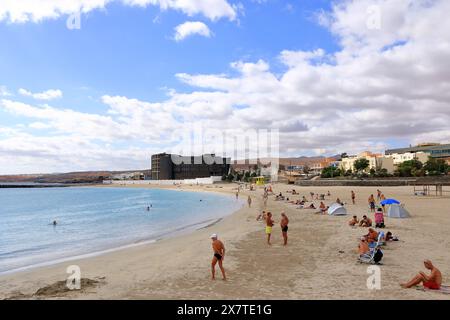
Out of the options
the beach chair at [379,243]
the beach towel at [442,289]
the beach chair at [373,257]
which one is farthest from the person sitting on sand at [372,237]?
the beach towel at [442,289]

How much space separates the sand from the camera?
8773mm

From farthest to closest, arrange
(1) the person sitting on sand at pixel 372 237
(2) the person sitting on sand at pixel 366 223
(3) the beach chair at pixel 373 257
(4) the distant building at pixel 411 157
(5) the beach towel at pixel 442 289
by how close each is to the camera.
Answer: (4) the distant building at pixel 411 157
(2) the person sitting on sand at pixel 366 223
(1) the person sitting on sand at pixel 372 237
(3) the beach chair at pixel 373 257
(5) the beach towel at pixel 442 289

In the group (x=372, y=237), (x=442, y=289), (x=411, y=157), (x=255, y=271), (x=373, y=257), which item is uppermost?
(x=411, y=157)

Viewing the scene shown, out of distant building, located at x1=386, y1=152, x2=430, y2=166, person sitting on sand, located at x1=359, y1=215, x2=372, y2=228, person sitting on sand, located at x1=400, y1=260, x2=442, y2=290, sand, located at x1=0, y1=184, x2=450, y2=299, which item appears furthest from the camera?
distant building, located at x1=386, y1=152, x2=430, y2=166

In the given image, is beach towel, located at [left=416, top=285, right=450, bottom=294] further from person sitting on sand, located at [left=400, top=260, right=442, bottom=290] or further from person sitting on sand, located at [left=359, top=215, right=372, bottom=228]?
person sitting on sand, located at [left=359, top=215, right=372, bottom=228]

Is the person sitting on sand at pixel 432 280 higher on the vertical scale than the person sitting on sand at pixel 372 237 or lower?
lower

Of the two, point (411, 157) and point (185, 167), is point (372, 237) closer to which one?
point (411, 157)

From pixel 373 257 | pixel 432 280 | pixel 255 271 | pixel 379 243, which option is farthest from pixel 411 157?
pixel 432 280

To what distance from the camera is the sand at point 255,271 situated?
345 inches

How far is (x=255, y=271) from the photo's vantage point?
10812 mm

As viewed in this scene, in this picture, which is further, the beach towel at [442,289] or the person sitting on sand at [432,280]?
the person sitting on sand at [432,280]

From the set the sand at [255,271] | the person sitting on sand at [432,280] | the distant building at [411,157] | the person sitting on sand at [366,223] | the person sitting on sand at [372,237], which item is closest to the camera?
the person sitting on sand at [432,280]

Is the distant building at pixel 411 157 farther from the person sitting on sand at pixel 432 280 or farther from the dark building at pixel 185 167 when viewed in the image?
the person sitting on sand at pixel 432 280

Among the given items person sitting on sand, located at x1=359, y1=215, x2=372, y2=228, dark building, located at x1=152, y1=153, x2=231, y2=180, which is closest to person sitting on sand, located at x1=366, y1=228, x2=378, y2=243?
person sitting on sand, located at x1=359, y1=215, x2=372, y2=228
